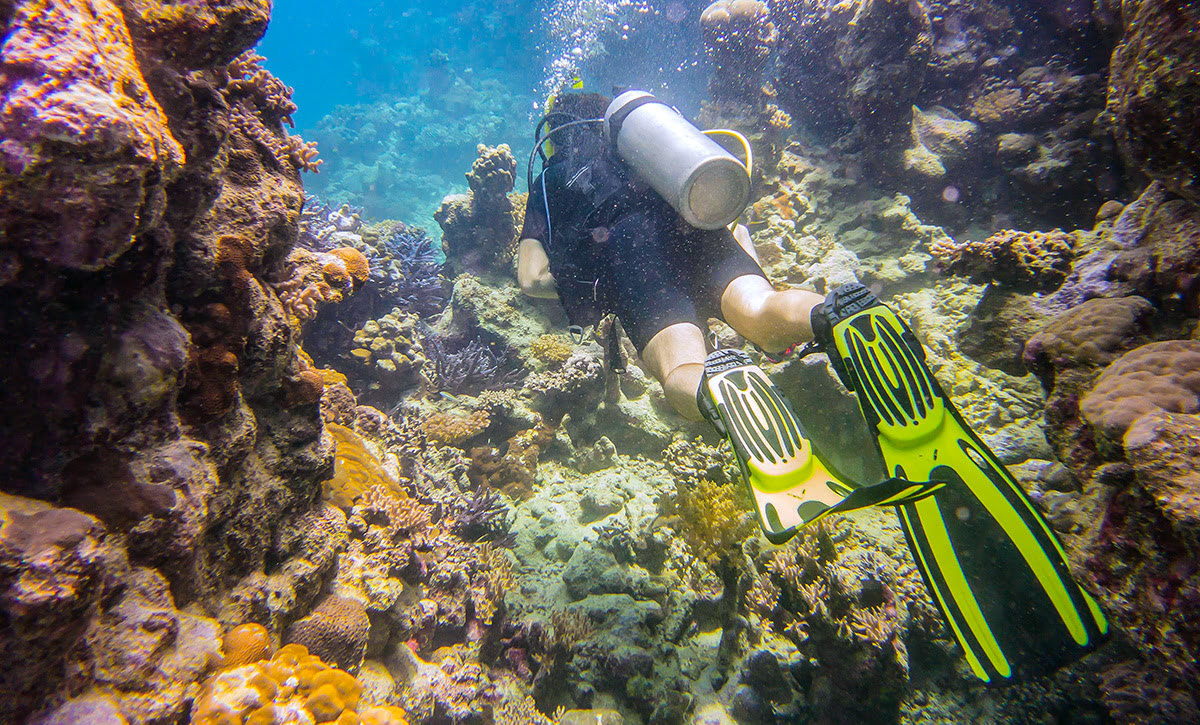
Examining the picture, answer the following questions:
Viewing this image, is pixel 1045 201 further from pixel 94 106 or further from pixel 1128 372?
pixel 94 106

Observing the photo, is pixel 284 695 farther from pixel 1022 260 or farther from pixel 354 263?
pixel 1022 260

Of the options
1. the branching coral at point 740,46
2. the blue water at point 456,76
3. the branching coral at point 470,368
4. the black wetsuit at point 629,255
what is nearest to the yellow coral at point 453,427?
the branching coral at point 470,368

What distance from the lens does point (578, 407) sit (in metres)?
4.89

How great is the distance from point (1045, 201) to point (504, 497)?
7.60 meters

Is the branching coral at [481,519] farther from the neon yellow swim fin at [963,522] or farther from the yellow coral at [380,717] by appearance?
the neon yellow swim fin at [963,522]

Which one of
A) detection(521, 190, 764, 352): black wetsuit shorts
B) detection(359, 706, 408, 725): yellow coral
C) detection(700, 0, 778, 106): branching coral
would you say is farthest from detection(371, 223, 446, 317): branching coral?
detection(700, 0, 778, 106): branching coral

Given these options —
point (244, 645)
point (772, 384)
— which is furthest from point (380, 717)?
point (772, 384)

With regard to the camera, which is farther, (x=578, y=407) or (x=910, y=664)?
(x=578, y=407)

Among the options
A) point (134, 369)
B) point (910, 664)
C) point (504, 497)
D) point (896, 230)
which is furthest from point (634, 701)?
point (896, 230)

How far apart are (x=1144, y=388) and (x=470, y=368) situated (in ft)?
17.7

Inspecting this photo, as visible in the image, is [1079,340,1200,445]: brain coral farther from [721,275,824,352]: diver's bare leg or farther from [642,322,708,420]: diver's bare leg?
[642,322,708,420]: diver's bare leg

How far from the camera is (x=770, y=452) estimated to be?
2477 mm

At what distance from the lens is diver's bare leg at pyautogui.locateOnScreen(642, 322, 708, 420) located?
2.81 meters

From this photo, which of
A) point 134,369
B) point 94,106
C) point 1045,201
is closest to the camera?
point 94,106
